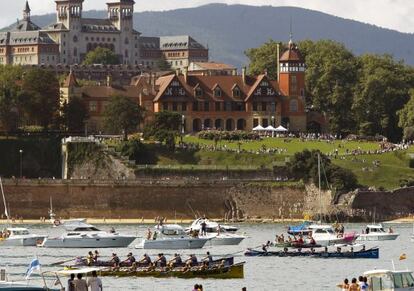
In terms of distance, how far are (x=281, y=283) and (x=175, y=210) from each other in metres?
55.5

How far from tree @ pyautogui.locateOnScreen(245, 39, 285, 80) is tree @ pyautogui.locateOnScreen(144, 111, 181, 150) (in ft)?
86.2

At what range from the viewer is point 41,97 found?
16200cm

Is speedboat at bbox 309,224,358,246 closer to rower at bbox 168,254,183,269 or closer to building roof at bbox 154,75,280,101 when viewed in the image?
rower at bbox 168,254,183,269

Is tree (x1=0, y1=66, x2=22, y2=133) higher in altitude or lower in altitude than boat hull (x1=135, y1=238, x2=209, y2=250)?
higher

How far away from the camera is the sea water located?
83562 mm

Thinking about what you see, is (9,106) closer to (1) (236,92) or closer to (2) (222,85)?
(2) (222,85)

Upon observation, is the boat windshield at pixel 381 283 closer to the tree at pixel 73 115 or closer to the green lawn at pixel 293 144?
the green lawn at pixel 293 144

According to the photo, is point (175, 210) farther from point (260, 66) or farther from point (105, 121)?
point (260, 66)

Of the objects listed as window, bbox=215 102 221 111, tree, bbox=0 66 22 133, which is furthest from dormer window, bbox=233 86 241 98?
tree, bbox=0 66 22 133

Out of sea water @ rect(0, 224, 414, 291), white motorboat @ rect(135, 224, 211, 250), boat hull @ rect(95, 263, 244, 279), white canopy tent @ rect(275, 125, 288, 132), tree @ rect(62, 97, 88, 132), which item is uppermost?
tree @ rect(62, 97, 88, 132)

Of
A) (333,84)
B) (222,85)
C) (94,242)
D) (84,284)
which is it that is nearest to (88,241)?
(94,242)

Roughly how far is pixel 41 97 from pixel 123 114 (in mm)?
8961

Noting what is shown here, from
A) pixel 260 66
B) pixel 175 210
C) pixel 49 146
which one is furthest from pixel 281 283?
pixel 260 66

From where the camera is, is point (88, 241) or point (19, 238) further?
point (19, 238)
